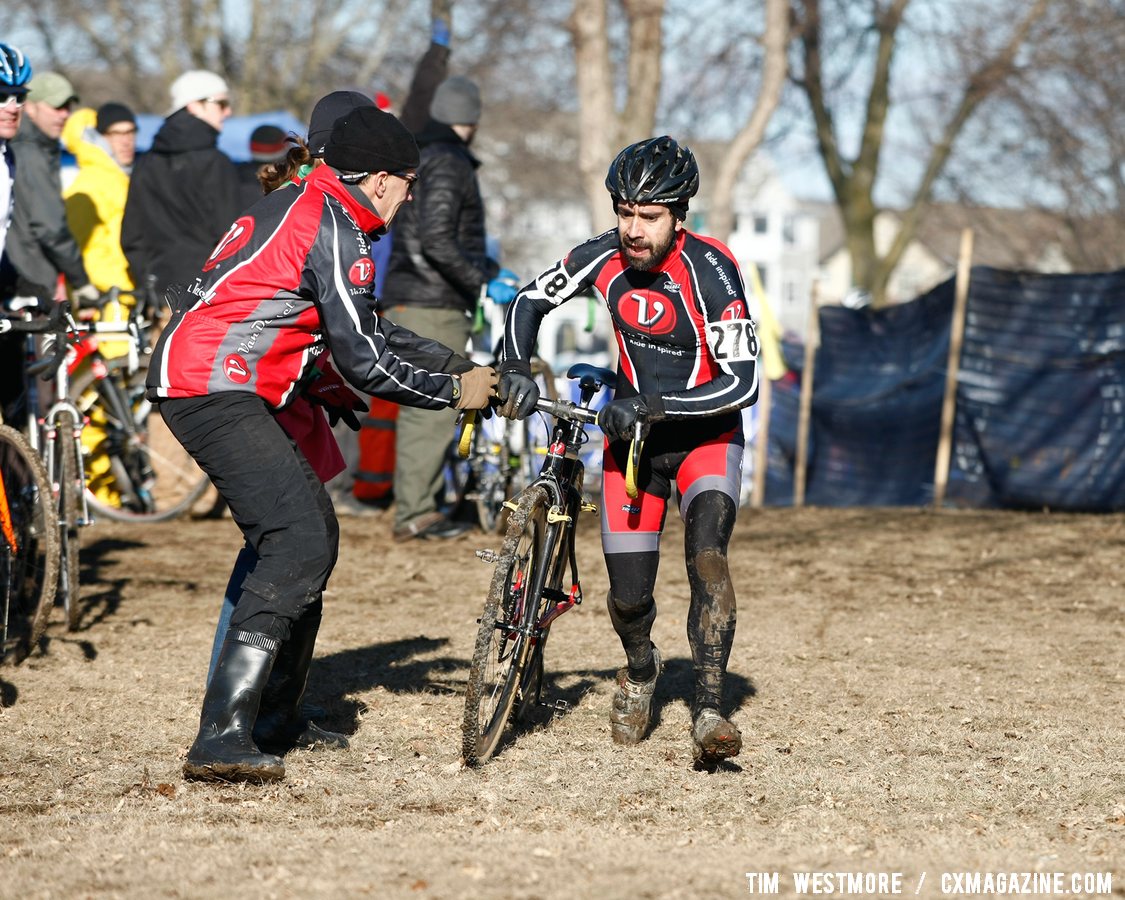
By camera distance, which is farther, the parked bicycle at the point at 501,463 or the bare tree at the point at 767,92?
the bare tree at the point at 767,92

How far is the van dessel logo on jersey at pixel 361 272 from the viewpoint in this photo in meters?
4.78

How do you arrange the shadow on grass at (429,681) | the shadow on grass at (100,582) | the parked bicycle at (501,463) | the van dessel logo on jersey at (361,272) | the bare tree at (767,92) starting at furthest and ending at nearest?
1. the bare tree at (767,92)
2. the parked bicycle at (501,463)
3. the shadow on grass at (100,582)
4. the shadow on grass at (429,681)
5. the van dessel logo on jersey at (361,272)

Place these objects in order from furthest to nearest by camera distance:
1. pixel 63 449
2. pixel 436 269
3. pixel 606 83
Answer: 1. pixel 606 83
2. pixel 436 269
3. pixel 63 449

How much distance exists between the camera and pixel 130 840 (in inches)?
172

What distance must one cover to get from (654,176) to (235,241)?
142cm

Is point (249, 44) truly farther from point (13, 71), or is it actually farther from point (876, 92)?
point (13, 71)

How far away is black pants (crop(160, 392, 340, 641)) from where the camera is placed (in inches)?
192

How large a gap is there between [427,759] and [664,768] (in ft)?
2.68

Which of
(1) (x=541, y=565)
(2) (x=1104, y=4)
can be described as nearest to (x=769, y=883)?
(1) (x=541, y=565)

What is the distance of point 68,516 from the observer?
7109 millimetres

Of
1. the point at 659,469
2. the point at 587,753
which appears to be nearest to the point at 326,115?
the point at 659,469

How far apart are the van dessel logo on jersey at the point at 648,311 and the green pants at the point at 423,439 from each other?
4313mm

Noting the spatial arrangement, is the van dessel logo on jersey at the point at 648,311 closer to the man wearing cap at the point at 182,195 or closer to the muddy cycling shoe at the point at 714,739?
the muddy cycling shoe at the point at 714,739

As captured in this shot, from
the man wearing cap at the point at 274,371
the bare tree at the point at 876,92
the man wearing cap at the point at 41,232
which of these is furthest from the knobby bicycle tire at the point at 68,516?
the bare tree at the point at 876,92
